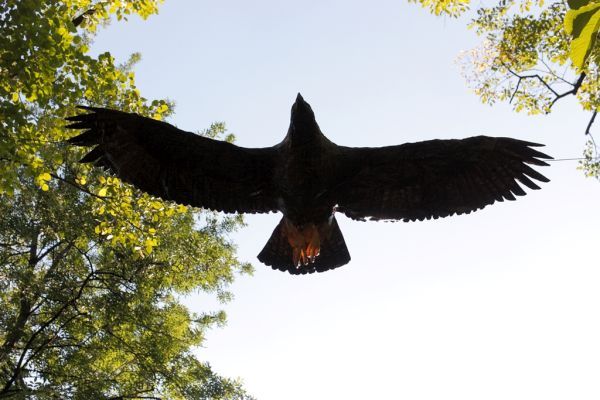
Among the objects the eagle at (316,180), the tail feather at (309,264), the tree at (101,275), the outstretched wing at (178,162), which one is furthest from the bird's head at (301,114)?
the tree at (101,275)

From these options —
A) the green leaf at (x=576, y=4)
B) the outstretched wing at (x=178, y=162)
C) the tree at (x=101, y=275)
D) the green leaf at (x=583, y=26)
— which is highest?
the tree at (x=101, y=275)

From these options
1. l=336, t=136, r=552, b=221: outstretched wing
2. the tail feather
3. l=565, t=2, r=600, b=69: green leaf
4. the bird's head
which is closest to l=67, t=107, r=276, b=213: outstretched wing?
the tail feather

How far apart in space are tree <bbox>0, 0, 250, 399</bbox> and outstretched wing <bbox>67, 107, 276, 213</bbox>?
1.35m

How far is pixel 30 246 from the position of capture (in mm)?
10609

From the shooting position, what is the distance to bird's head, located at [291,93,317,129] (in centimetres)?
450

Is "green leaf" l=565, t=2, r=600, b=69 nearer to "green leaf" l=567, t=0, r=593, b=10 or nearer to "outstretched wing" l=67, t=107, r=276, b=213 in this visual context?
"green leaf" l=567, t=0, r=593, b=10

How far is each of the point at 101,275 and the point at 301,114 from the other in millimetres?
7186

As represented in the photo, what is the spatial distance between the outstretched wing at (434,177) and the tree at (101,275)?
271 cm

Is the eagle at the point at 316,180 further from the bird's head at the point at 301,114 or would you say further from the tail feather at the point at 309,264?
the bird's head at the point at 301,114

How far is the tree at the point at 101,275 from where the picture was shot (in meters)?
7.29

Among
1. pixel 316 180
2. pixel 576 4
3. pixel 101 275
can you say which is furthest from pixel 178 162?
pixel 101 275

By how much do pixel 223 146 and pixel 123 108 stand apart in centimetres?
293

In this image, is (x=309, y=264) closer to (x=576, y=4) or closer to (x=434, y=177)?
(x=434, y=177)

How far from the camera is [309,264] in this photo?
5.46 metres
